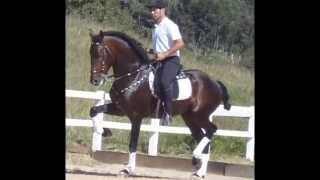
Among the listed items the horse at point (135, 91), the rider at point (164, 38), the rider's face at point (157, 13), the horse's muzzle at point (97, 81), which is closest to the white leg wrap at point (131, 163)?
the horse at point (135, 91)

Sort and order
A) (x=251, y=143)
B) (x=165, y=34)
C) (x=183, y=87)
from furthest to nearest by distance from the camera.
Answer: (x=183, y=87)
(x=251, y=143)
(x=165, y=34)

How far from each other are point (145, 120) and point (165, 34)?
0.63 meters

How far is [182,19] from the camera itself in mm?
15641

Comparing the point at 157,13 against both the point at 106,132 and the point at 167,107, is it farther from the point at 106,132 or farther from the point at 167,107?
the point at 106,132

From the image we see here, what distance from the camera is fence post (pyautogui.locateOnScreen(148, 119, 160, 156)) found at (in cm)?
1577

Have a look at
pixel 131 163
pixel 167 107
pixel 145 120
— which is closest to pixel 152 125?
pixel 145 120

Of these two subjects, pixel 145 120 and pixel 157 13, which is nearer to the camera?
pixel 157 13

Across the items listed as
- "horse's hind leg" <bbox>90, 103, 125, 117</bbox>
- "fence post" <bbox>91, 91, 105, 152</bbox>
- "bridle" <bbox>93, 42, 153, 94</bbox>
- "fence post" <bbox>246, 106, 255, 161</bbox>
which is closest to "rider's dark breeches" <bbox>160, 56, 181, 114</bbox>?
"bridle" <bbox>93, 42, 153, 94</bbox>

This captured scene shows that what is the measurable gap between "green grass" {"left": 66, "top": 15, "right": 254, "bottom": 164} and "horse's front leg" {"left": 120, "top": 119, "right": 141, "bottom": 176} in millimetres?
42

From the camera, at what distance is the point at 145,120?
1577 cm

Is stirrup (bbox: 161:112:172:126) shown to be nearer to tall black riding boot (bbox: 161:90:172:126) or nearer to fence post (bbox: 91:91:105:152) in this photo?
tall black riding boot (bbox: 161:90:172:126)

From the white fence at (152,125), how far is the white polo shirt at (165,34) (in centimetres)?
52

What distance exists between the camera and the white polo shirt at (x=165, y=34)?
51.2ft
